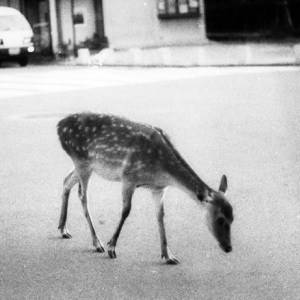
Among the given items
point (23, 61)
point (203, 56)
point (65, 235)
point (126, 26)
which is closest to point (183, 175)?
point (65, 235)

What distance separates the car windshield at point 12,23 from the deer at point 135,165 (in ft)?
80.0

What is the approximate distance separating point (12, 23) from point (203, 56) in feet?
24.5

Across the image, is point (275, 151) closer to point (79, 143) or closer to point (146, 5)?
point (79, 143)

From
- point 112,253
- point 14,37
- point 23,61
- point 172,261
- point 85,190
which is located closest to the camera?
point 172,261

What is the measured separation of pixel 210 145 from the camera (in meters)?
10.6

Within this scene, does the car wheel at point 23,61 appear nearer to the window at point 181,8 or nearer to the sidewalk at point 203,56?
the sidewalk at point 203,56

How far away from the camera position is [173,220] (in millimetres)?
6875

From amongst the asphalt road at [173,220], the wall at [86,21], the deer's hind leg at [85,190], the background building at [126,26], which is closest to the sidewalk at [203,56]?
the background building at [126,26]

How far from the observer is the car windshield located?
97.3 feet

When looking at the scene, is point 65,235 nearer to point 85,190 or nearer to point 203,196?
point 85,190

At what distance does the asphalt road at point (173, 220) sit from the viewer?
17.0ft

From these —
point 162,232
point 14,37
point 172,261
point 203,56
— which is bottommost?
point 172,261

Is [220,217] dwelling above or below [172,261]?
above

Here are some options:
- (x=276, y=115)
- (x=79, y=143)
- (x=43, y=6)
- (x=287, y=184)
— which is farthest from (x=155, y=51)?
(x=79, y=143)
